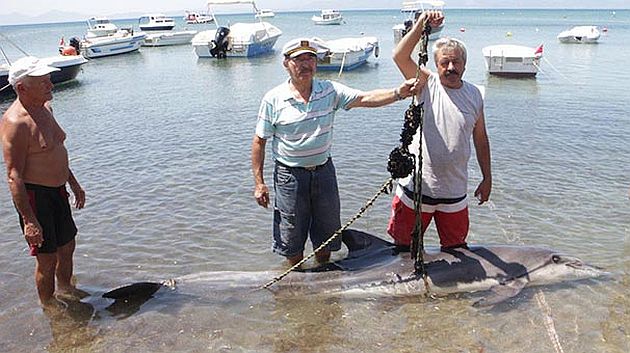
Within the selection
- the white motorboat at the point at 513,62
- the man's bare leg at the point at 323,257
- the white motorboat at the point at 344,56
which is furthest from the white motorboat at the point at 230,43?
the man's bare leg at the point at 323,257

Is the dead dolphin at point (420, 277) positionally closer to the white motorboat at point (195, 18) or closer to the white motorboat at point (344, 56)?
the white motorboat at point (344, 56)

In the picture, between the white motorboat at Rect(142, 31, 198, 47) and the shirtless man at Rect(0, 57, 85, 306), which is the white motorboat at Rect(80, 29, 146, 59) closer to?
the white motorboat at Rect(142, 31, 198, 47)

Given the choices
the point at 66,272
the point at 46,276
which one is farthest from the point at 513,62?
the point at 46,276

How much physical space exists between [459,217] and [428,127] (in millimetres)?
1027

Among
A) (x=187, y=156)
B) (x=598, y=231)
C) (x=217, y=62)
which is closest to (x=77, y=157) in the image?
(x=187, y=156)

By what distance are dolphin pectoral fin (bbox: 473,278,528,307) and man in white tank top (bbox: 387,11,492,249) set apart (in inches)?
33.8

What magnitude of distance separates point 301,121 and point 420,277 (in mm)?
2056

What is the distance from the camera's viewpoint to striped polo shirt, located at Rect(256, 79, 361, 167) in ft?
16.8

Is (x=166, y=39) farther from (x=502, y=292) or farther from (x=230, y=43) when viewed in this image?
(x=502, y=292)

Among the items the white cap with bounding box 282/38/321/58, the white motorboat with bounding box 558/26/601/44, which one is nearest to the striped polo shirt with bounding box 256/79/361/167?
the white cap with bounding box 282/38/321/58

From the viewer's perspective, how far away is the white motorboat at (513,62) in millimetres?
22100

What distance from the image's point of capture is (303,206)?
557 cm

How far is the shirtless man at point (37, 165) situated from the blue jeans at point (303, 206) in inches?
83.1

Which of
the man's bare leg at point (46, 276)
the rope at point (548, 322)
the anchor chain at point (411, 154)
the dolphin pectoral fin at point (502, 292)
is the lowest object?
the rope at point (548, 322)
